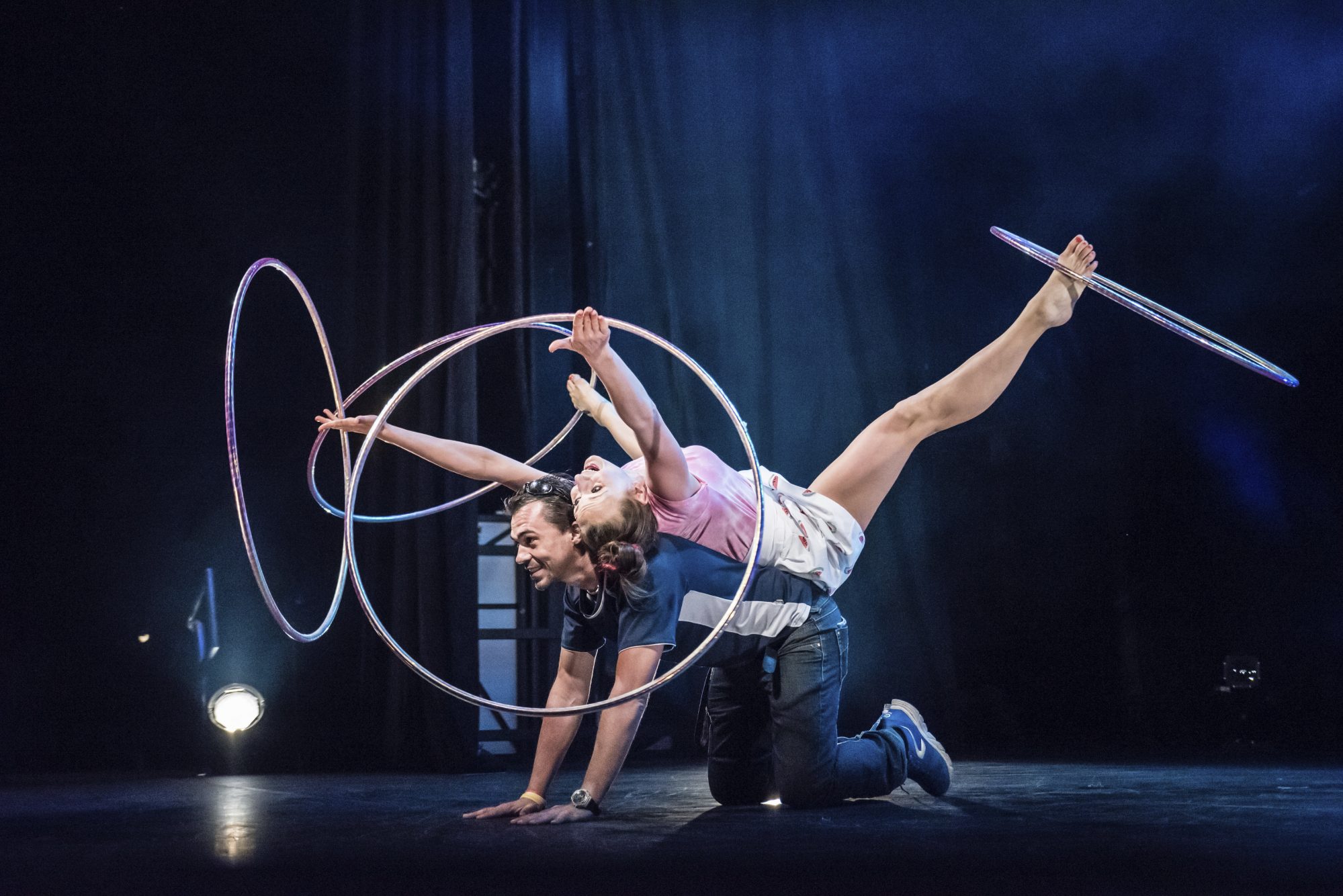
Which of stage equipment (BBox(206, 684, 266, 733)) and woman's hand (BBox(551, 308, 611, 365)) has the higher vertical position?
woman's hand (BBox(551, 308, 611, 365))

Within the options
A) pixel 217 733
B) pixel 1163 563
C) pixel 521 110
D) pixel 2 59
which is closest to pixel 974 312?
pixel 1163 563

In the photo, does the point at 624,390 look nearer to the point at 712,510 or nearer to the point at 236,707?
the point at 712,510

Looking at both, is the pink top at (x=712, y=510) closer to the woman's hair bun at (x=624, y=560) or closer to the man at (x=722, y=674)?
the man at (x=722, y=674)

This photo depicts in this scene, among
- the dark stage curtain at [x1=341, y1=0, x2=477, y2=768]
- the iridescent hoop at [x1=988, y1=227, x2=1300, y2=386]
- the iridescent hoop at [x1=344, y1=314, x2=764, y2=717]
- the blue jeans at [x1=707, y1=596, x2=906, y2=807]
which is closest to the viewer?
the iridescent hoop at [x1=344, y1=314, x2=764, y2=717]

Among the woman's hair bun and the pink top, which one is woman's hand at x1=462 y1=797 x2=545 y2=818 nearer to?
the woman's hair bun

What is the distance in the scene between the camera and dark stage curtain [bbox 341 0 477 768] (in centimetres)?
458

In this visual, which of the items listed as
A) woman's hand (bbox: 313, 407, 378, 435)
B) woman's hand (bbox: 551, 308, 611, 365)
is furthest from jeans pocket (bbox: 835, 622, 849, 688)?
woman's hand (bbox: 313, 407, 378, 435)

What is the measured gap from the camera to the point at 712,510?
113 inches

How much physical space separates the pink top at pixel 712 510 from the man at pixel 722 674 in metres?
0.04

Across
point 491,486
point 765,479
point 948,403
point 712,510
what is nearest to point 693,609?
point 712,510

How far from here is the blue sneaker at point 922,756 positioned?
309 cm

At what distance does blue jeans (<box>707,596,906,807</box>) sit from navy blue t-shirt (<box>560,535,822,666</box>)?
0.27 feet

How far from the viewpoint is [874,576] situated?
5297 mm

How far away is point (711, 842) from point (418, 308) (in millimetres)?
3045
